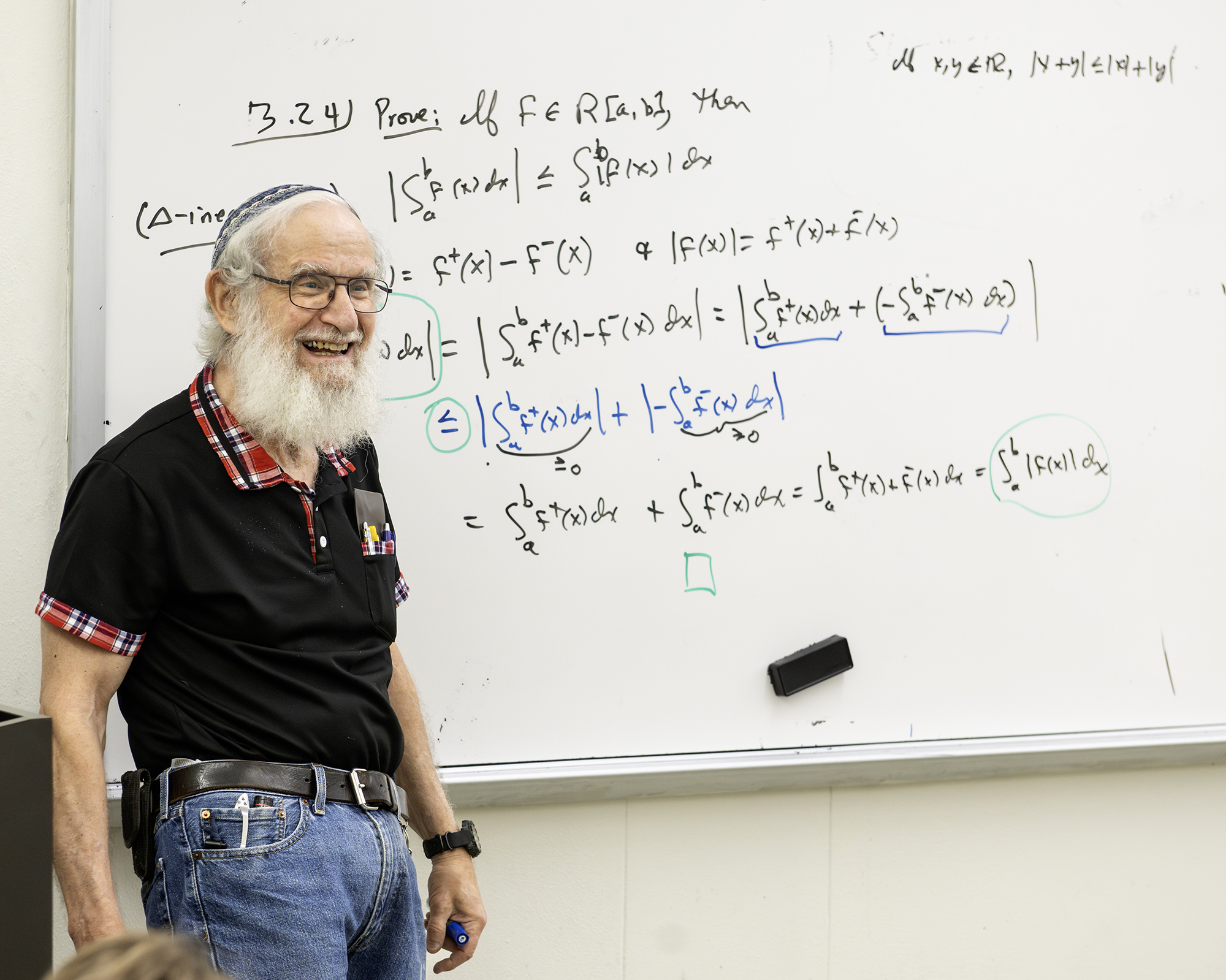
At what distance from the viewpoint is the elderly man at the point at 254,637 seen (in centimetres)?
131

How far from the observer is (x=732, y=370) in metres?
2.07

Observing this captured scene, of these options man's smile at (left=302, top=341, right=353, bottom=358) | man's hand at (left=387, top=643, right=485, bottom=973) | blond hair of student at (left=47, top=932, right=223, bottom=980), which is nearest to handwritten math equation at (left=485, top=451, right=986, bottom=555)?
man's hand at (left=387, top=643, right=485, bottom=973)

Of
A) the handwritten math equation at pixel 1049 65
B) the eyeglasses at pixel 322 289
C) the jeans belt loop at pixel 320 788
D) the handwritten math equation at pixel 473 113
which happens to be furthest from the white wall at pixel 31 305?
the handwritten math equation at pixel 1049 65

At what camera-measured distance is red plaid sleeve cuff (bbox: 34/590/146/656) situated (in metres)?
1.30

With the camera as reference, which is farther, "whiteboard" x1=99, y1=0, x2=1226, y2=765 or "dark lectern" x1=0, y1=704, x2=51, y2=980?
"whiteboard" x1=99, y1=0, x2=1226, y2=765

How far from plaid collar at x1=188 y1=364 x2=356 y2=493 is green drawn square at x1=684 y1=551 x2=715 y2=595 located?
810mm

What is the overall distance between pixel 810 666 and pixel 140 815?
1206 mm

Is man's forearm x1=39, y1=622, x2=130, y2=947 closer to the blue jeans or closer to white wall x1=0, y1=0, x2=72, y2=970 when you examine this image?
the blue jeans

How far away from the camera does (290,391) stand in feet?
4.81

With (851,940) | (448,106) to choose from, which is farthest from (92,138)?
(851,940)

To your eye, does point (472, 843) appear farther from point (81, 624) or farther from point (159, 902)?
point (81, 624)

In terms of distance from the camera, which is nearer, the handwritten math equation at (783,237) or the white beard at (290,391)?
the white beard at (290,391)

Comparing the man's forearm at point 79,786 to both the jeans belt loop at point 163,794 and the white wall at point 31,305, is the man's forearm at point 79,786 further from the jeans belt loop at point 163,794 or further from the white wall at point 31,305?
the white wall at point 31,305

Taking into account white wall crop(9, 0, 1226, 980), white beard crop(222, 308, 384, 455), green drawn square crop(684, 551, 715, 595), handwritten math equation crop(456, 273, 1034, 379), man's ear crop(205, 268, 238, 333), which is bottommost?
white wall crop(9, 0, 1226, 980)
